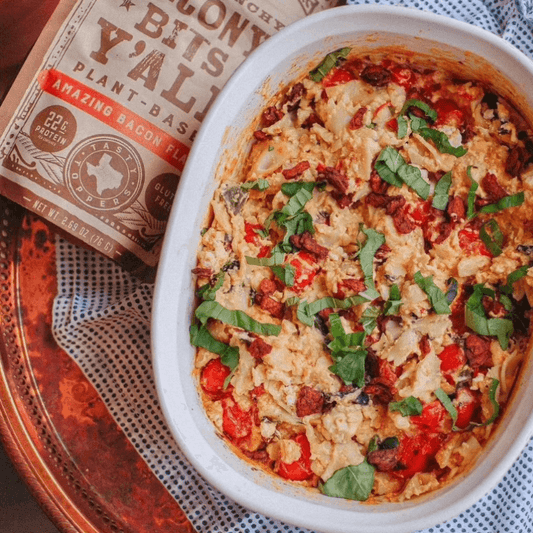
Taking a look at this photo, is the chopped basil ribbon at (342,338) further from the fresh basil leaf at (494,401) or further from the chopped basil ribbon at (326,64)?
the chopped basil ribbon at (326,64)

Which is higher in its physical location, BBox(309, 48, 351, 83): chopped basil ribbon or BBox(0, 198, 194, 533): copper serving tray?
BBox(309, 48, 351, 83): chopped basil ribbon

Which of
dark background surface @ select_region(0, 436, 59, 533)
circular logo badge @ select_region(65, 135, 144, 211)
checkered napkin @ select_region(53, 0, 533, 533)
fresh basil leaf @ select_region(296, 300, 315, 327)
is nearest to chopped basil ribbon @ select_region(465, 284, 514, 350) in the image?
fresh basil leaf @ select_region(296, 300, 315, 327)

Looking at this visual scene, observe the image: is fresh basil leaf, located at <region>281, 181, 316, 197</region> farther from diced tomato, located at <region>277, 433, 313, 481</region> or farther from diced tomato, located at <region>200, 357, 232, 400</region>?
diced tomato, located at <region>277, 433, 313, 481</region>

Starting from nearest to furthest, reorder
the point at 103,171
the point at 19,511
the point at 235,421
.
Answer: the point at 235,421, the point at 103,171, the point at 19,511

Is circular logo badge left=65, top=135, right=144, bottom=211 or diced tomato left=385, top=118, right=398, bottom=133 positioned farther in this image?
circular logo badge left=65, top=135, right=144, bottom=211

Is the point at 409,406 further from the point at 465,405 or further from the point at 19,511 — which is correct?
the point at 19,511

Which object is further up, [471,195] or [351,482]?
[471,195]

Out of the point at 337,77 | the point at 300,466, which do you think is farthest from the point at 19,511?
the point at 337,77
